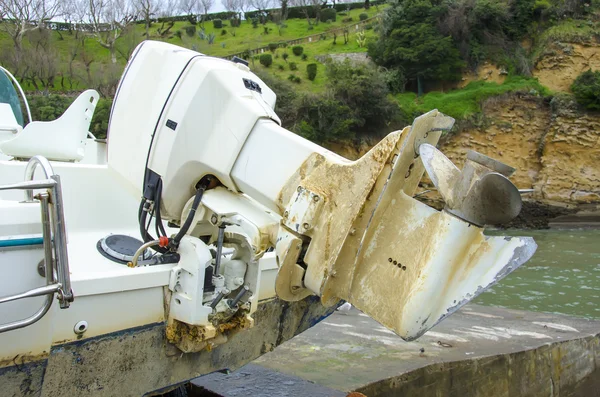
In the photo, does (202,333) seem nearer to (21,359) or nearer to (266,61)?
(21,359)

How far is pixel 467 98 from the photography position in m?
31.5

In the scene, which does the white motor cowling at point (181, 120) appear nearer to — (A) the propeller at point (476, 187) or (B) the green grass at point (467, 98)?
(A) the propeller at point (476, 187)

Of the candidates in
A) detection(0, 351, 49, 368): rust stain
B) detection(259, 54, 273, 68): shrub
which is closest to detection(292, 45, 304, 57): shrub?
detection(259, 54, 273, 68): shrub

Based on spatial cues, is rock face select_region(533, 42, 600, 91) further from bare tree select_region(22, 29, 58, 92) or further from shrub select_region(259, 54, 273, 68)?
bare tree select_region(22, 29, 58, 92)

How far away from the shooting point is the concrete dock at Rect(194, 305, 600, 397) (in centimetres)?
385

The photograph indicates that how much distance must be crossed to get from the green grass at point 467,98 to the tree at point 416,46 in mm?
1615

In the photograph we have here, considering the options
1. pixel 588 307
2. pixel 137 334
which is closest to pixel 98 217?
pixel 137 334

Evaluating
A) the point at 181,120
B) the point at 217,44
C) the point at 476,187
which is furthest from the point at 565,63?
the point at 476,187

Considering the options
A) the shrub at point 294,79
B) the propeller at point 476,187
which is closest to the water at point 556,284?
the propeller at point 476,187

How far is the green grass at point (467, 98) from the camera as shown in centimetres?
3089

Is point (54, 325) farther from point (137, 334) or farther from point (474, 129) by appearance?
point (474, 129)

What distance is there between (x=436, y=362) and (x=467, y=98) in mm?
29325

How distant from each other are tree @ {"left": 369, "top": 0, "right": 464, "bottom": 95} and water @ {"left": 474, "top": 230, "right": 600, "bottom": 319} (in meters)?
15.5

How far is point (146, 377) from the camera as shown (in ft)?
9.69
